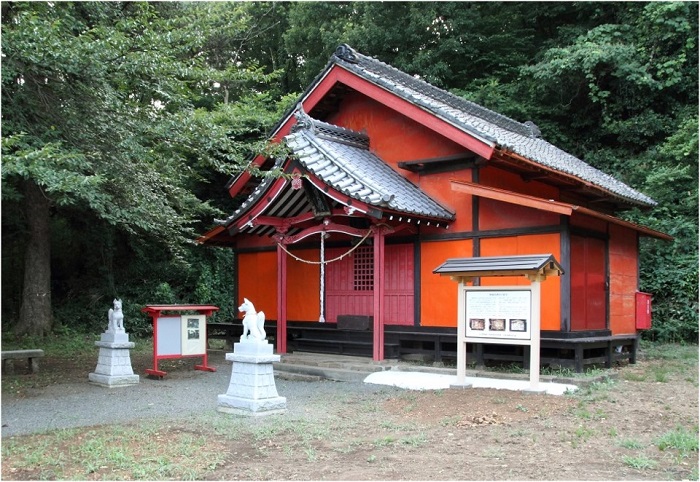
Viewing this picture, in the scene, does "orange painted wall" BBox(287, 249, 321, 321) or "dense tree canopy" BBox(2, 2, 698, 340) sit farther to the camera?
"orange painted wall" BBox(287, 249, 321, 321)

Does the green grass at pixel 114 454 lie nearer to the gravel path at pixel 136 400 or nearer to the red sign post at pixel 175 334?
the gravel path at pixel 136 400

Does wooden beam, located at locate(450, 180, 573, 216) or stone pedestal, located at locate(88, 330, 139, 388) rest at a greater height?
wooden beam, located at locate(450, 180, 573, 216)

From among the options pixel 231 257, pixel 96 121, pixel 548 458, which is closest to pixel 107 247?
pixel 231 257

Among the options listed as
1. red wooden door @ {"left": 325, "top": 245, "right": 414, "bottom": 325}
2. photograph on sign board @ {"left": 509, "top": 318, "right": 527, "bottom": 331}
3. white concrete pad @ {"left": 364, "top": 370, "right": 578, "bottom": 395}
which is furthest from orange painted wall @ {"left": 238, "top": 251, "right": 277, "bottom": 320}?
photograph on sign board @ {"left": 509, "top": 318, "right": 527, "bottom": 331}

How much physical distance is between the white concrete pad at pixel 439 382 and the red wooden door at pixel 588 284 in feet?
5.99

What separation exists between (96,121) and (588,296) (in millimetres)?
9211

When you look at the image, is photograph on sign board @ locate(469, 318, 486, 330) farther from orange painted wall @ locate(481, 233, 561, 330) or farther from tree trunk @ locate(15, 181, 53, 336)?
tree trunk @ locate(15, 181, 53, 336)

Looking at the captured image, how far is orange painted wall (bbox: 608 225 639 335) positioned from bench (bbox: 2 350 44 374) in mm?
11415

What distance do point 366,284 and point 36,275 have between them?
10014 mm

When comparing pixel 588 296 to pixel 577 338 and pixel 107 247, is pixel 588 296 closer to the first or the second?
pixel 577 338

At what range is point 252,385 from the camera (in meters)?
8.05

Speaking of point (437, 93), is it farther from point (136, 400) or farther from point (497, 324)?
point (136, 400)

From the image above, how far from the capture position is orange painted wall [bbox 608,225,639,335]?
12414 mm

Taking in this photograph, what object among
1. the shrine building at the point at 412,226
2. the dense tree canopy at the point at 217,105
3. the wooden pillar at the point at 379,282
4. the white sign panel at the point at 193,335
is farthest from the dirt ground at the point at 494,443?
the white sign panel at the point at 193,335
